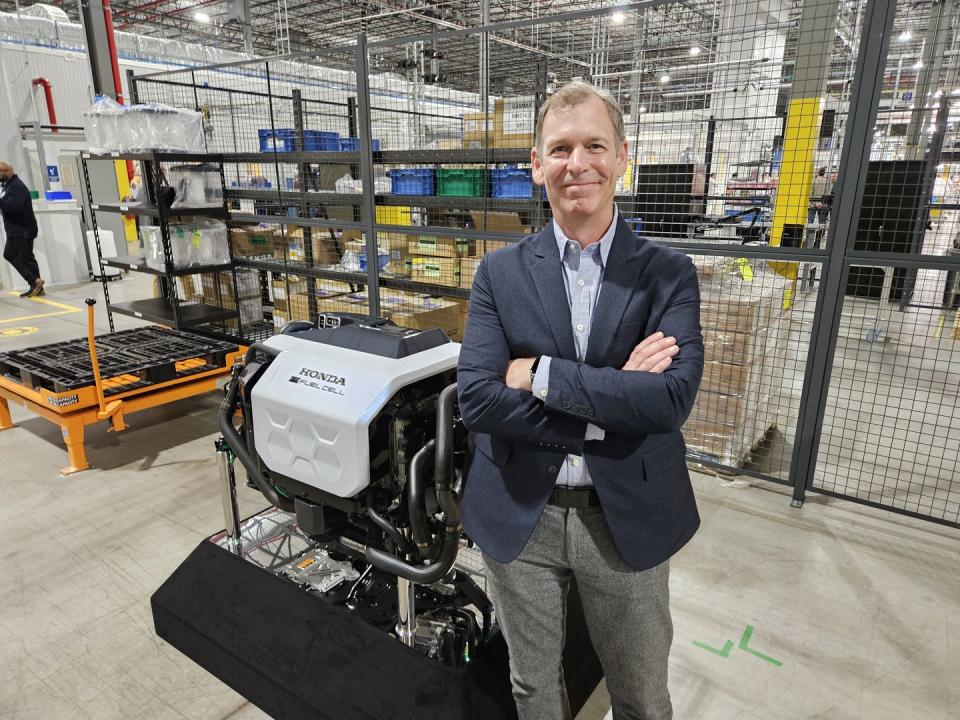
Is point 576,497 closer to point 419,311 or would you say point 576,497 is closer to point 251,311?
point 419,311

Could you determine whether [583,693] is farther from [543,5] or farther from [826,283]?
[543,5]

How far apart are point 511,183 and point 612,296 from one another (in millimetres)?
3313

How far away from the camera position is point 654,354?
4.09 feet

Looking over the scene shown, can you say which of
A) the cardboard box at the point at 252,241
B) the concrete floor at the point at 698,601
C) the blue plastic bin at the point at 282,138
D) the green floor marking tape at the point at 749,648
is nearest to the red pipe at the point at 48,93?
the blue plastic bin at the point at 282,138

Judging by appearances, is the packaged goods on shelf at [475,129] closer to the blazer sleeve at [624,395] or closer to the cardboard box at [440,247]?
the cardboard box at [440,247]

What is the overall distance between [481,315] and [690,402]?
0.50 metres

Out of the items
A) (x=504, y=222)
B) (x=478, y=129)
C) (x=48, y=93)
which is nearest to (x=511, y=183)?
(x=504, y=222)

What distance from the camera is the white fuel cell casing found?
1673mm

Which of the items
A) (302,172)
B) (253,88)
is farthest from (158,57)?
(302,172)

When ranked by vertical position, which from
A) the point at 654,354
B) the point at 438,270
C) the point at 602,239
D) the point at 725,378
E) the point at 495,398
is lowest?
the point at 725,378

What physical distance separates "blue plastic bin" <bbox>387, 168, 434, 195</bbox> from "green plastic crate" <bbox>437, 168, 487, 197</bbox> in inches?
3.1

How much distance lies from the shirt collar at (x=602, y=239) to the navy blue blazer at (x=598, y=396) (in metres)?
0.01

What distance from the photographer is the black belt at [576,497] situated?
1.32 metres

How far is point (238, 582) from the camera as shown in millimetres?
2195
